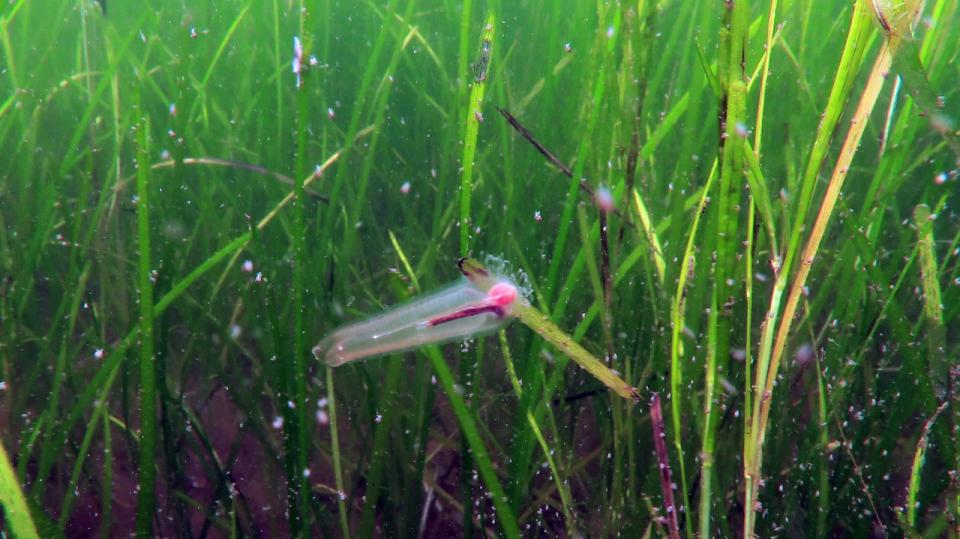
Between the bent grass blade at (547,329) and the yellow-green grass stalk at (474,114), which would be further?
the yellow-green grass stalk at (474,114)

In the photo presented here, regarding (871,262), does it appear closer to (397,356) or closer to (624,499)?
(624,499)

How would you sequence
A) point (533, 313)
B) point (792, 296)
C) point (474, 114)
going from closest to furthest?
Answer: point (533, 313), point (792, 296), point (474, 114)

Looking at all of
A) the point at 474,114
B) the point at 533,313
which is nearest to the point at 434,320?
the point at 533,313

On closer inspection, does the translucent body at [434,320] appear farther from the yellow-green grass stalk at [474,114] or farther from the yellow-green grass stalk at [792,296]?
the yellow-green grass stalk at [792,296]

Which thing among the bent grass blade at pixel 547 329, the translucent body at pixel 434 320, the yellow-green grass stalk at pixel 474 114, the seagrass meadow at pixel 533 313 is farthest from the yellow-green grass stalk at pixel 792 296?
the yellow-green grass stalk at pixel 474 114

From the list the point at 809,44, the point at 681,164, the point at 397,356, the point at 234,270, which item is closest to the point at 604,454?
the point at 397,356

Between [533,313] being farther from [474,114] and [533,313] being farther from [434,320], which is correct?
[474,114]
